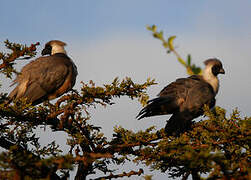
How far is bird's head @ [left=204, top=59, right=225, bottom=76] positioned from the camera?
7766 mm

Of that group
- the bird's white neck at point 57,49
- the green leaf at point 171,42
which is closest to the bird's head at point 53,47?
the bird's white neck at point 57,49

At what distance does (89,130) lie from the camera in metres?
5.19

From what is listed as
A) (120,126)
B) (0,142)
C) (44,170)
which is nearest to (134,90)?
(120,126)

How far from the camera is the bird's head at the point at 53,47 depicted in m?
8.61

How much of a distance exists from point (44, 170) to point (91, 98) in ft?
7.43

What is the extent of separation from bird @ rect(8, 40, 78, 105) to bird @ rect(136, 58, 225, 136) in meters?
1.97

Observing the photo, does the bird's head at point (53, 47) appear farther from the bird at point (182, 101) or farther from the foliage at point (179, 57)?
the foliage at point (179, 57)

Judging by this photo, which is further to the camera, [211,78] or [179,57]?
[211,78]

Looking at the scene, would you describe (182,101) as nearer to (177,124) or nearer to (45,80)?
(177,124)

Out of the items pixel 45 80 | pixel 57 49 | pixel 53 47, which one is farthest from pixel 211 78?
pixel 53 47

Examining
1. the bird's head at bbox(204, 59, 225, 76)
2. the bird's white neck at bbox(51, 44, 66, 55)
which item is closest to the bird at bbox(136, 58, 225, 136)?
the bird's head at bbox(204, 59, 225, 76)

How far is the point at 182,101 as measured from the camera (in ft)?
22.1

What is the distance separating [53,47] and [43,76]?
1.90 metres

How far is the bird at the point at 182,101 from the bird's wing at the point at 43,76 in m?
2.06
